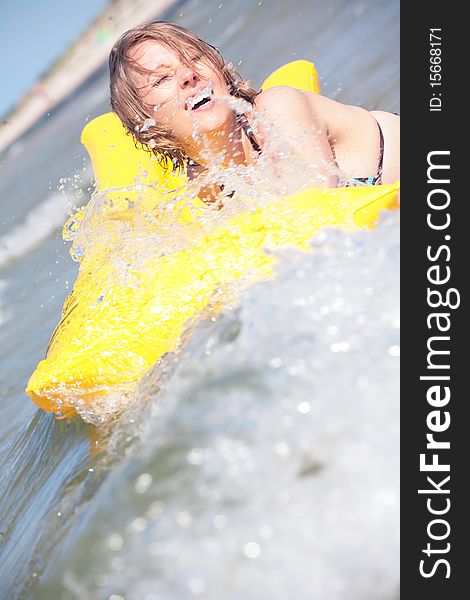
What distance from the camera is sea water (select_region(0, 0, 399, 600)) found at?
1.14 metres

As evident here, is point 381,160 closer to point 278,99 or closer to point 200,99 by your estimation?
point 278,99

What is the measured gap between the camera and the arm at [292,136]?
84.0 inches

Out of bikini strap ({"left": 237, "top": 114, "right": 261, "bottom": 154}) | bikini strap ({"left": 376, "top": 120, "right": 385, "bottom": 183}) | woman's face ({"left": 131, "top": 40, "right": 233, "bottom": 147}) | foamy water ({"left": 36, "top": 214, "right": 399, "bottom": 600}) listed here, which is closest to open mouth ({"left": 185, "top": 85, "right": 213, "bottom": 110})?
woman's face ({"left": 131, "top": 40, "right": 233, "bottom": 147})

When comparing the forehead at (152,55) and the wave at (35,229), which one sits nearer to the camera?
the forehead at (152,55)

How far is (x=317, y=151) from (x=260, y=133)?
178mm

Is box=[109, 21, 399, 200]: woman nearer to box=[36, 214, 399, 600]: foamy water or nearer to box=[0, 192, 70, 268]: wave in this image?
box=[36, 214, 399, 600]: foamy water

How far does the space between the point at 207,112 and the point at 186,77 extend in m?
0.12

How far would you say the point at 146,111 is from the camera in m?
2.26

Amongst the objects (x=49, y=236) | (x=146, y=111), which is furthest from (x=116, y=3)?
(x=146, y=111)

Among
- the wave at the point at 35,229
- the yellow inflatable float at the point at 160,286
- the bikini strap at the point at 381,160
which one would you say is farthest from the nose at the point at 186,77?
the wave at the point at 35,229

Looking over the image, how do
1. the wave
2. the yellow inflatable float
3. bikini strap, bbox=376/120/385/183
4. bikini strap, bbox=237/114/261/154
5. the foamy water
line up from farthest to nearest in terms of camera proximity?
the wave < bikini strap, bbox=376/120/385/183 < bikini strap, bbox=237/114/261/154 < the yellow inflatable float < the foamy water

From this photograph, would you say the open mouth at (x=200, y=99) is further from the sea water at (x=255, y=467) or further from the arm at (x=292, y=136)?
the sea water at (x=255, y=467)

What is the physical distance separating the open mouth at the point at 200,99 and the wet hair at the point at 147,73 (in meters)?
0.09

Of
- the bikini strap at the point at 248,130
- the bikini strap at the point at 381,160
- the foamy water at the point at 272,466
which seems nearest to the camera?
the foamy water at the point at 272,466
